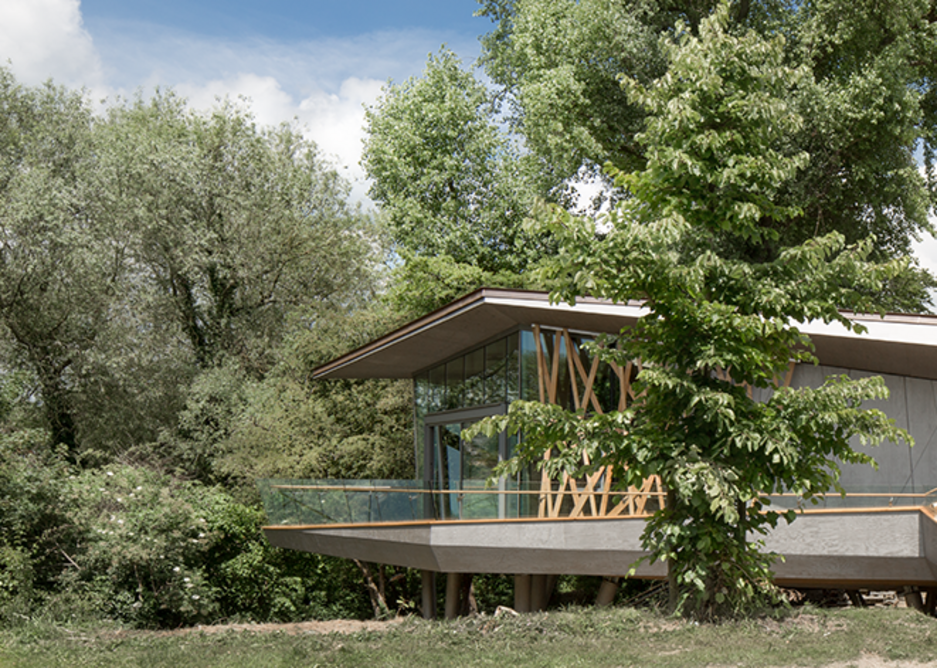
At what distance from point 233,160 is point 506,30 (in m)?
11.5

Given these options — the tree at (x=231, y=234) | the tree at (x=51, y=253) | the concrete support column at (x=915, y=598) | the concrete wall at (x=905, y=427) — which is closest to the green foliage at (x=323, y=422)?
the tree at (x=231, y=234)

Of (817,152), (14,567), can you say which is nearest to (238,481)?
(14,567)

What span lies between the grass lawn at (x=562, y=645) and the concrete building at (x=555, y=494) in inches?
85.7

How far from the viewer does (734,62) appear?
8281 millimetres

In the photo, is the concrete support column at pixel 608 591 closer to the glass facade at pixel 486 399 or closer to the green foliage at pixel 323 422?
the glass facade at pixel 486 399

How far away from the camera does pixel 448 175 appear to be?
29.1 m

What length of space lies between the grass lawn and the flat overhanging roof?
430 cm

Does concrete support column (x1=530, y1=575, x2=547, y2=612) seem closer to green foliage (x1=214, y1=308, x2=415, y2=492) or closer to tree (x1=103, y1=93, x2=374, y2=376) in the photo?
green foliage (x1=214, y1=308, x2=415, y2=492)

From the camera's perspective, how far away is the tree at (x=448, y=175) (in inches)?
1122

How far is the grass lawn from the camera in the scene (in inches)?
273

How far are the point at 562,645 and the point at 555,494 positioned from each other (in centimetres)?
531

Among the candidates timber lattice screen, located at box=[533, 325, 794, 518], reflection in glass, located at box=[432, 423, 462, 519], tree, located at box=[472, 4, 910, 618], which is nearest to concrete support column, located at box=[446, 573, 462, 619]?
reflection in glass, located at box=[432, 423, 462, 519]

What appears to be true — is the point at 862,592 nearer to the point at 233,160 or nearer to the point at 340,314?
the point at 340,314

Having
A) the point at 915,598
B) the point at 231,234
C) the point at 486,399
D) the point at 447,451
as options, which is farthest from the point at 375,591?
the point at 915,598
